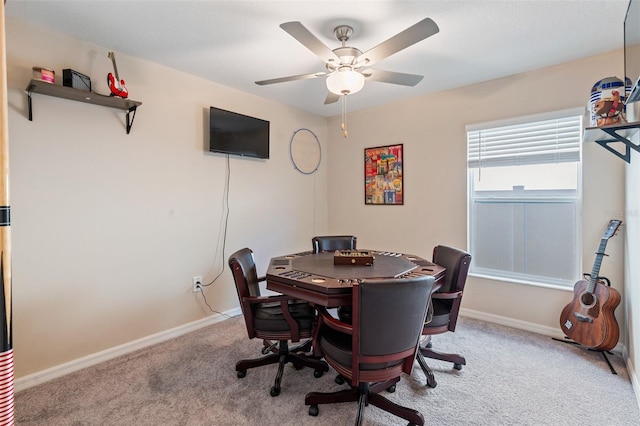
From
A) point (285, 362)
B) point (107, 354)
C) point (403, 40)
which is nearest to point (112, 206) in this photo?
point (107, 354)

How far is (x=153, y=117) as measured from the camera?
272cm

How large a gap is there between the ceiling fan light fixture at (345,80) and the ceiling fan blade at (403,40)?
0.10m

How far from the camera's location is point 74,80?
7.06 feet

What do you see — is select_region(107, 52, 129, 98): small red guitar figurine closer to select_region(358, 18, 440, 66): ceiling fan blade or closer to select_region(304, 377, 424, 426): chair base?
select_region(358, 18, 440, 66): ceiling fan blade

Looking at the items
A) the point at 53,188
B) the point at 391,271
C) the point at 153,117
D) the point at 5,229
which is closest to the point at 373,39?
the point at 391,271

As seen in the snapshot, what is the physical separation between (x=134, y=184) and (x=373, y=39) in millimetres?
→ 2255

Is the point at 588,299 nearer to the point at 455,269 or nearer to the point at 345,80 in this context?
the point at 455,269

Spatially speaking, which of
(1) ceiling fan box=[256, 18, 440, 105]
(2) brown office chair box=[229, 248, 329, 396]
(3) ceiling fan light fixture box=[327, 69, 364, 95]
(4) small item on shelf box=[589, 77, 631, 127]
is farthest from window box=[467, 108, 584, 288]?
(2) brown office chair box=[229, 248, 329, 396]

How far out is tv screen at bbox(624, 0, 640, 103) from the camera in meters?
1.52

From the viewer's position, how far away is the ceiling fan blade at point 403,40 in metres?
1.55

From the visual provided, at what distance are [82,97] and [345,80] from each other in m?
1.89

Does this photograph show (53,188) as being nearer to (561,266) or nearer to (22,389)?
(22,389)

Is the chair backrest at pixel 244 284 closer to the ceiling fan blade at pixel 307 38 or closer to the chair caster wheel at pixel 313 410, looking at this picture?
the chair caster wheel at pixel 313 410

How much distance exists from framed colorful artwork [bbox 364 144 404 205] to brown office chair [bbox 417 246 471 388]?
155 centimetres
